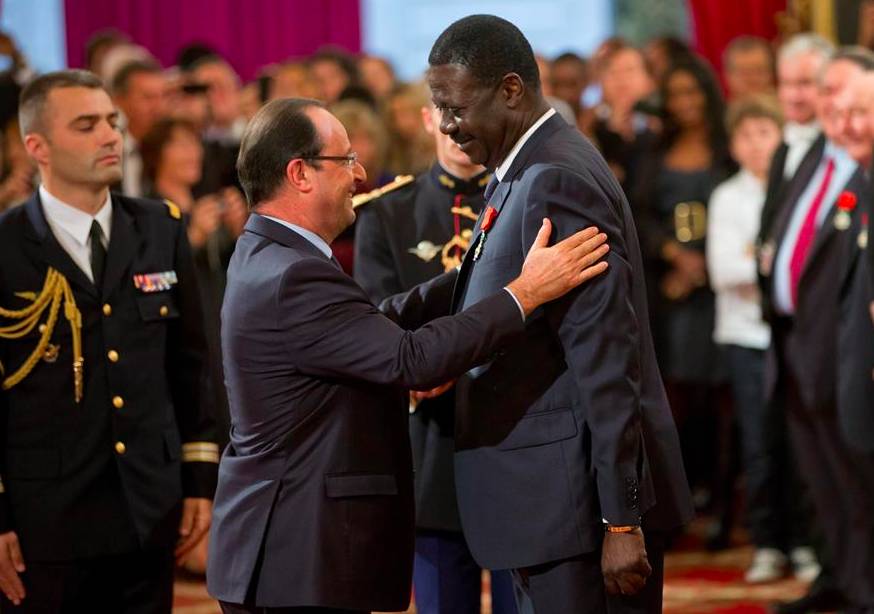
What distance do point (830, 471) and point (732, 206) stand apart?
131cm

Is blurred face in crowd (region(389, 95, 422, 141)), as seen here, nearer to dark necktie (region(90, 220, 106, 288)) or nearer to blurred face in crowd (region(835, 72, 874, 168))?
blurred face in crowd (region(835, 72, 874, 168))

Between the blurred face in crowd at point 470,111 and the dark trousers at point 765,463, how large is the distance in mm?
3158

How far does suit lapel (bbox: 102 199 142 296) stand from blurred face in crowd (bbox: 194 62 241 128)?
12.9 feet

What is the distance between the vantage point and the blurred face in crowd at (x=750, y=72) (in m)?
7.32

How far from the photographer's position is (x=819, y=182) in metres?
5.25

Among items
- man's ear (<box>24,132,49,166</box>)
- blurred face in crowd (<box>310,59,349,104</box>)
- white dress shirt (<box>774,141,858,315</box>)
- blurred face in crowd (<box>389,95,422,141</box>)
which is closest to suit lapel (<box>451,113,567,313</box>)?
man's ear (<box>24,132,49,166</box>)

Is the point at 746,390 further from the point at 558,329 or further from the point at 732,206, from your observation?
the point at 558,329

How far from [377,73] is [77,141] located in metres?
5.04

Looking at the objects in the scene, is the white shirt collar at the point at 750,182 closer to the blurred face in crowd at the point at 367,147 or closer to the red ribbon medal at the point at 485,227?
the blurred face in crowd at the point at 367,147

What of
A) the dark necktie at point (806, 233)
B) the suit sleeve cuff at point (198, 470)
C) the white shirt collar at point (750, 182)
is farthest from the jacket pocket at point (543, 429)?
the white shirt collar at point (750, 182)

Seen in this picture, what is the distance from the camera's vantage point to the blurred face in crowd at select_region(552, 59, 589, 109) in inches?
291

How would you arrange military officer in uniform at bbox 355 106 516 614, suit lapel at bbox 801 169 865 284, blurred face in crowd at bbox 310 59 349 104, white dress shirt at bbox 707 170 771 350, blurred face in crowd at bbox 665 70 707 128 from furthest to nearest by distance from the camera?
blurred face in crowd at bbox 310 59 349 104, blurred face in crowd at bbox 665 70 707 128, white dress shirt at bbox 707 170 771 350, suit lapel at bbox 801 169 865 284, military officer in uniform at bbox 355 106 516 614

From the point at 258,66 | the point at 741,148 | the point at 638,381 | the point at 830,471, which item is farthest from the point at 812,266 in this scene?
the point at 258,66

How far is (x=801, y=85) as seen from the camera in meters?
6.19
